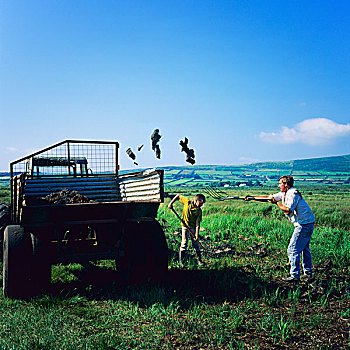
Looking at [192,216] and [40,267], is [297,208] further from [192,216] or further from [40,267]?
[40,267]

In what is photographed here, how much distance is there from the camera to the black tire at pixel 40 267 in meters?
5.61

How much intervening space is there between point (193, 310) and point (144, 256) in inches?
56.2

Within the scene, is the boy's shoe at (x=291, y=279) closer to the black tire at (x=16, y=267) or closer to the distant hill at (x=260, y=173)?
the black tire at (x=16, y=267)

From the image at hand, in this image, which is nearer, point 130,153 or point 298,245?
point 298,245

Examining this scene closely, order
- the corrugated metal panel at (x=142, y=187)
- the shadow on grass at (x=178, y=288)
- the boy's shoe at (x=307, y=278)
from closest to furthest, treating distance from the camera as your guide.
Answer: the shadow on grass at (x=178, y=288)
the corrugated metal panel at (x=142, y=187)
the boy's shoe at (x=307, y=278)

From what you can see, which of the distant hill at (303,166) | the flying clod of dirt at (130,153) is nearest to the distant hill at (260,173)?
the distant hill at (303,166)

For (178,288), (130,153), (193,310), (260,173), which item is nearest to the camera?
(193,310)

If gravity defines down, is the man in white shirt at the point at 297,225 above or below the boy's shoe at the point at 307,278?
above

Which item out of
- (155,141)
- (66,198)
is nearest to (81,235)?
(66,198)

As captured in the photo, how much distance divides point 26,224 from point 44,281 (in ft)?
3.07

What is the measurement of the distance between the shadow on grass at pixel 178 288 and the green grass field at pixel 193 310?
0.05 ft

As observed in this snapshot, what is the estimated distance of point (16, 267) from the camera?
555 centimetres

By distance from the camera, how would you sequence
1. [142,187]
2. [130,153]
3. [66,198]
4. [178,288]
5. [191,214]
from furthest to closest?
1. [130,153]
2. [191,214]
3. [142,187]
4. [66,198]
5. [178,288]

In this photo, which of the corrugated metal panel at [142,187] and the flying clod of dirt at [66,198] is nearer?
the corrugated metal panel at [142,187]
